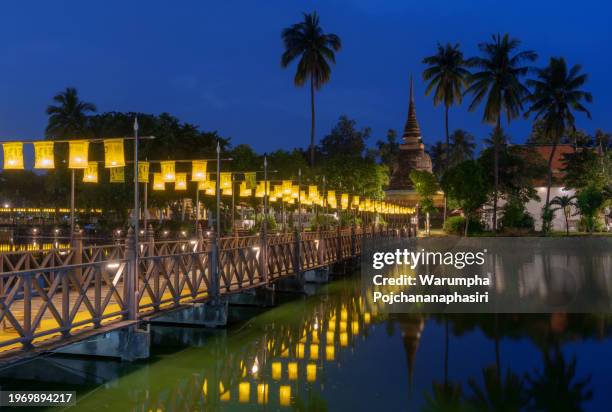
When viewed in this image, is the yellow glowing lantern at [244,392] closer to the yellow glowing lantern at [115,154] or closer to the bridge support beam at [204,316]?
the bridge support beam at [204,316]

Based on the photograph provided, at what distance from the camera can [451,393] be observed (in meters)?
11.1

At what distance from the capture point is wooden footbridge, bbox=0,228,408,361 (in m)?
9.56

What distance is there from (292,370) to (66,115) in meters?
45.0

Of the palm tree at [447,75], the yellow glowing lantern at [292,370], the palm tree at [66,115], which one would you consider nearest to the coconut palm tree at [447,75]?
the palm tree at [447,75]

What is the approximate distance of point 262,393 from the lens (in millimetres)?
10844

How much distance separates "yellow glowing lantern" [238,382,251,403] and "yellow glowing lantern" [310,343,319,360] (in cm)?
234

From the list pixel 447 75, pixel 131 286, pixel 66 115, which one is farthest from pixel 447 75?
pixel 131 286

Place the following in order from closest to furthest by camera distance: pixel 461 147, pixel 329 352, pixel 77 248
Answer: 1. pixel 329 352
2. pixel 77 248
3. pixel 461 147

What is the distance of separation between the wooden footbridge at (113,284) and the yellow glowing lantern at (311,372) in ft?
10.1

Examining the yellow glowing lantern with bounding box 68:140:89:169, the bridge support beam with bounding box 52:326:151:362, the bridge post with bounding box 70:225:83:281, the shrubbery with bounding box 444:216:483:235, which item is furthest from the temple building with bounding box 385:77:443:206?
the bridge support beam with bounding box 52:326:151:362

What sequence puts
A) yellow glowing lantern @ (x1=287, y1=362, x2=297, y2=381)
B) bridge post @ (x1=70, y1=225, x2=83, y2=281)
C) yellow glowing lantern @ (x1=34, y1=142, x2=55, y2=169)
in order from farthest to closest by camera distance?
yellow glowing lantern @ (x1=34, y1=142, x2=55, y2=169)
bridge post @ (x1=70, y1=225, x2=83, y2=281)
yellow glowing lantern @ (x1=287, y1=362, x2=297, y2=381)

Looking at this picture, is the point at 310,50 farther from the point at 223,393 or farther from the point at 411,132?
the point at 223,393

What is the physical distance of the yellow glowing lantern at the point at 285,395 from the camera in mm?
10324

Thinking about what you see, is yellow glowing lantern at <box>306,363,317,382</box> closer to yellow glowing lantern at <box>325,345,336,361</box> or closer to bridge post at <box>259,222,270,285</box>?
yellow glowing lantern at <box>325,345,336,361</box>
